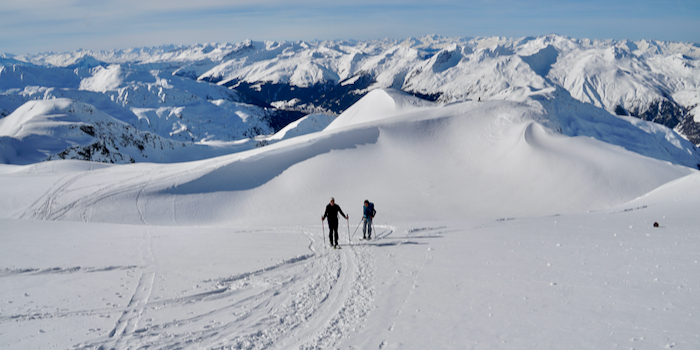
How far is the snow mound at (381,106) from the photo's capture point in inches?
2311

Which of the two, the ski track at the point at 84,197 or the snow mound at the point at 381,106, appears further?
the snow mound at the point at 381,106

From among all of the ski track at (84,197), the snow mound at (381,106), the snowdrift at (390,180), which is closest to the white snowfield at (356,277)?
the ski track at (84,197)

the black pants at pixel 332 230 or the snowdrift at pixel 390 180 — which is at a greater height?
the black pants at pixel 332 230

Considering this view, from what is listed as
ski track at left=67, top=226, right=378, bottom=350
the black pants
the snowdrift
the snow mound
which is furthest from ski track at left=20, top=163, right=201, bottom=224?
the snow mound

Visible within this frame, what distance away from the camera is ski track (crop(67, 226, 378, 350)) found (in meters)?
7.35

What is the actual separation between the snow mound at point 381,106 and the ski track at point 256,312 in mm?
45555

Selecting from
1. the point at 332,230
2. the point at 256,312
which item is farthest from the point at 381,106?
the point at 256,312

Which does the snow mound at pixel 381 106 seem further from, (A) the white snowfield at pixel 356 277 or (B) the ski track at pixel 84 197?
(A) the white snowfield at pixel 356 277

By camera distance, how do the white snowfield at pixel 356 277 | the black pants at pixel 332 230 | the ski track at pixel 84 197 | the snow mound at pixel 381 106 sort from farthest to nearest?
the snow mound at pixel 381 106 < the ski track at pixel 84 197 < the black pants at pixel 332 230 < the white snowfield at pixel 356 277

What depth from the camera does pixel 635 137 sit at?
344 feet

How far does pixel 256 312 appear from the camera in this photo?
872cm

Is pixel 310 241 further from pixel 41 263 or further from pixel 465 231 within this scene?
pixel 41 263

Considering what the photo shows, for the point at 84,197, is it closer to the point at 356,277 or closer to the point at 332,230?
the point at 332,230

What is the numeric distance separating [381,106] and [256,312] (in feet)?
188
